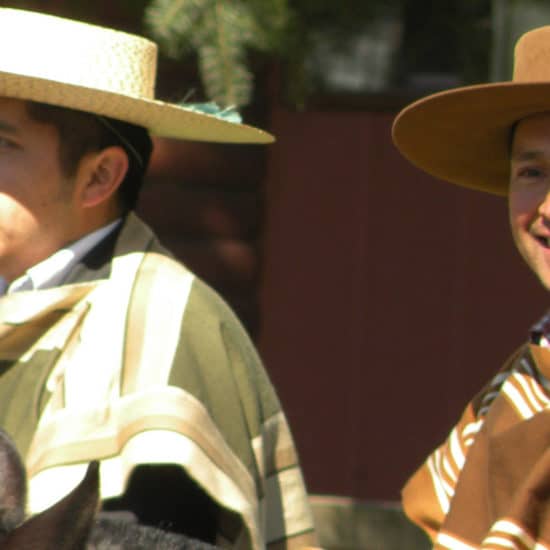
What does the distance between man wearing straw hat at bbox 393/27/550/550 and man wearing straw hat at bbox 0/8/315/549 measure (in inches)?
15.3

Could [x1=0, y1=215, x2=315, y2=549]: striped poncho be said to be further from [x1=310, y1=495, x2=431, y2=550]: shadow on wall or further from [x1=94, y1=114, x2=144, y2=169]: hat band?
[x1=310, y1=495, x2=431, y2=550]: shadow on wall

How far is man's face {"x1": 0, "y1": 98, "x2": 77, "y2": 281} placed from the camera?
3277mm

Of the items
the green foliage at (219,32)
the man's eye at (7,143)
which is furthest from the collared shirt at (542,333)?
the green foliage at (219,32)

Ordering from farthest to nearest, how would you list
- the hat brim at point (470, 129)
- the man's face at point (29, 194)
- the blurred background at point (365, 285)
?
the blurred background at point (365, 285)
the man's face at point (29, 194)
the hat brim at point (470, 129)

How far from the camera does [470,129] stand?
328 cm

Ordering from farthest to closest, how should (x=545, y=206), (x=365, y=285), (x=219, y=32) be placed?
(x=365, y=285)
(x=219, y=32)
(x=545, y=206)

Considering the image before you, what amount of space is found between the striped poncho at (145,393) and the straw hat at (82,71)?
26 cm

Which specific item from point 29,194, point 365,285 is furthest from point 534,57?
point 365,285

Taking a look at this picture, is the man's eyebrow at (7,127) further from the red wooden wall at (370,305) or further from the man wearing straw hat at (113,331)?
the red wooden wall at (370,305)

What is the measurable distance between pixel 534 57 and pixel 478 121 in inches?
7.9

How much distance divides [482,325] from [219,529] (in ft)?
15.3

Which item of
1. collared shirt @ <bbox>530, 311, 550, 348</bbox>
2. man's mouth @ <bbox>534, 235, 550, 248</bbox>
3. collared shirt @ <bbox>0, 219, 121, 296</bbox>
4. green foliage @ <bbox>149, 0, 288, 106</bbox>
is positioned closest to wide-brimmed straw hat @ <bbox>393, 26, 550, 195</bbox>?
man's mouth @ <bbox>534, 235, 550, 248</bbox>

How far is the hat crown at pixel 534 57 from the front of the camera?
120 inches

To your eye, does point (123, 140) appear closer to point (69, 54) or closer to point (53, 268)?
point (69, 54)
